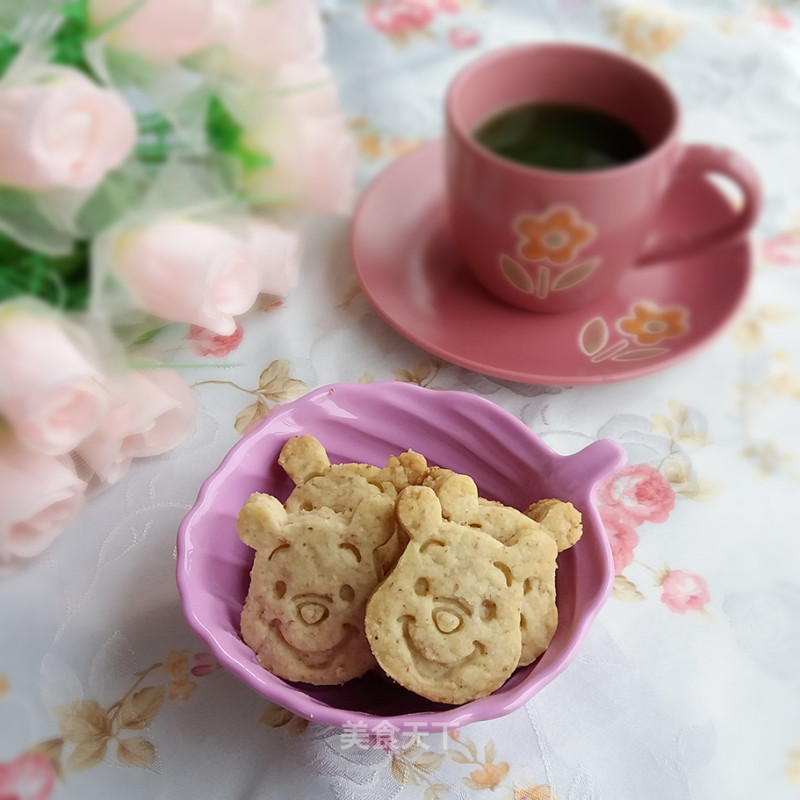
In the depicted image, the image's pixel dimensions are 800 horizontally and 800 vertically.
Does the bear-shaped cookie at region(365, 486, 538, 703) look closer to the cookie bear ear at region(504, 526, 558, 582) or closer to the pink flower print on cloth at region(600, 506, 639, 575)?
the cookie bear ear at region(504, 526, 558, 582)

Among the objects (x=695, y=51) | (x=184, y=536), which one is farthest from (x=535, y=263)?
(x=695, y=51)

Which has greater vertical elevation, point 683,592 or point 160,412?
point 160,412

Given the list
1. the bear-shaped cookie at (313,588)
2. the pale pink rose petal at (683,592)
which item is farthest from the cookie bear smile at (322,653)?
the pale pink rose petal at (683,592)

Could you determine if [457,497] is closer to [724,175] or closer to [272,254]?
[272,254]

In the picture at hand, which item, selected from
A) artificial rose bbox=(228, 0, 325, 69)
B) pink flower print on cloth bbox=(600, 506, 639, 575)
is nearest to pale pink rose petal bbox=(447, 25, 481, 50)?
artificial rose bbox=(228, 0, 325, 69)

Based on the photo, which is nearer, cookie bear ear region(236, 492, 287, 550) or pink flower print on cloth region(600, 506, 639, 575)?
cookie bear ear region(236, 492, 287, 550)

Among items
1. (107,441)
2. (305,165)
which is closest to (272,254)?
(305,165)
